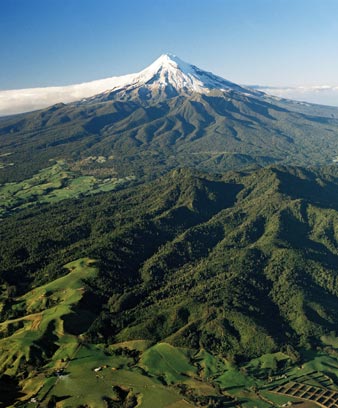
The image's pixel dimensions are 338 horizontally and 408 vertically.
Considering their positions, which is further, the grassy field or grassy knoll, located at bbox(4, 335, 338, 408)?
the grassy field

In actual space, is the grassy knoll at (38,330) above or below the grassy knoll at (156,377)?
above

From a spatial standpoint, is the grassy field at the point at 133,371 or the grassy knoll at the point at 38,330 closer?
the grassy field at the point at 133,371

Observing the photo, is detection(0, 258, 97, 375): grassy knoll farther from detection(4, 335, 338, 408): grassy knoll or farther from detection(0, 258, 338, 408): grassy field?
detection(4, 335, 338, 408): grassy knoll

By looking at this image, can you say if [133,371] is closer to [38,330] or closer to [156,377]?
[156,377]

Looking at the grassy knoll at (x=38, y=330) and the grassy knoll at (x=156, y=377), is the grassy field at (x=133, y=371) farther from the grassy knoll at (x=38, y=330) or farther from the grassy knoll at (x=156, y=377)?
the grassy knoll at (x=38, y=330)

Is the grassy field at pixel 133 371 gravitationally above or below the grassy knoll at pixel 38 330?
below

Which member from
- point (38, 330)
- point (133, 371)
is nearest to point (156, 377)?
point (133, 371)

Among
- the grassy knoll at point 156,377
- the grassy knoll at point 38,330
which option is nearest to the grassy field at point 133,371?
the grassy knoll at point 156,377

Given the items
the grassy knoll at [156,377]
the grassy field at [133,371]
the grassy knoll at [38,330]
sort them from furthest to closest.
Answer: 1. the grassy knoll at [38,330]
2. the grassy field at [133,371]
3. the grassy knoll at [156,377]

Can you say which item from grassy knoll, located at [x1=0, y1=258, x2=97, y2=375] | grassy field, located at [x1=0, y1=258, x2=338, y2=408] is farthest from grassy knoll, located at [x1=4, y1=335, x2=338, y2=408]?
grassy knoll, located at [x1=0, y1=258, x2=97, y2=375]

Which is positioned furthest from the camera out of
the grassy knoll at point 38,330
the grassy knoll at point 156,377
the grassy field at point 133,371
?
the grassy knoll at point 38,330

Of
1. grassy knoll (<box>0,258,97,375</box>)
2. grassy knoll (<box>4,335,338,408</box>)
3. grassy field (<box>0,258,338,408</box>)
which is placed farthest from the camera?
grassy knoll (<box>0,258,97,375</box>)
